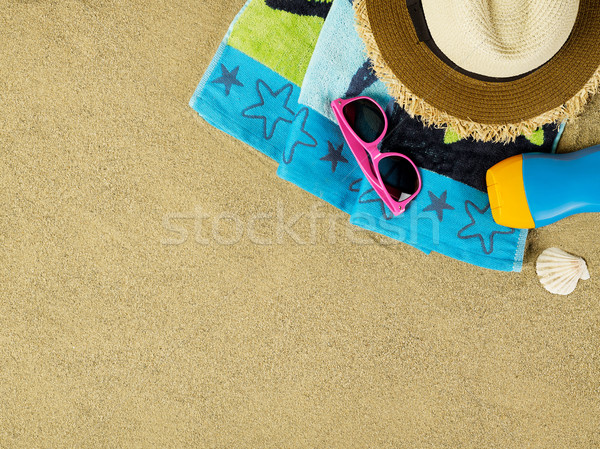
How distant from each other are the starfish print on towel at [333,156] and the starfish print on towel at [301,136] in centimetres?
3

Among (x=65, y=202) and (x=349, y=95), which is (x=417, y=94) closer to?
(x=349, y=95)

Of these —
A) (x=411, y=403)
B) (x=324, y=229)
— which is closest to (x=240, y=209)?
(x=324, y=229)

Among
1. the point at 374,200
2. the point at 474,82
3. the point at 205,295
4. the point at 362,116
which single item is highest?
the point at 474,82

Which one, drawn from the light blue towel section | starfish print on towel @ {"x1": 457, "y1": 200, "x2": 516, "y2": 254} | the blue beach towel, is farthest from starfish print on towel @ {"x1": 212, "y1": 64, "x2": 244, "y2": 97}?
starfish print on towel @ {"x1": 457, "y1": 200, "x2": 516, "y2": 254}

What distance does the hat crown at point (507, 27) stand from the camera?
55 centimetres

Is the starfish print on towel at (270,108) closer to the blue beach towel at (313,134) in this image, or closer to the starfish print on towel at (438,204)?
the blue beach towel at (313,134)

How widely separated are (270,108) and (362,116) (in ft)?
0.60

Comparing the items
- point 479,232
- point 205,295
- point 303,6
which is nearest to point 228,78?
point 303,6

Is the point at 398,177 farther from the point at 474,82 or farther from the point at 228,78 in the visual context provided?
the point at 228,78

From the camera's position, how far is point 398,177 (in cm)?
75

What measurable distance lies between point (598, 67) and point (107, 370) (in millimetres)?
1041

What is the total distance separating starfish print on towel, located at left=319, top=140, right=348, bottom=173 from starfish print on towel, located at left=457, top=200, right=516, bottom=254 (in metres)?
0.26

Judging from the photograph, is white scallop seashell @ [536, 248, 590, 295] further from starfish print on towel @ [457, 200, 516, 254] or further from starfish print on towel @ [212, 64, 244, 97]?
starfish print on towel @ [212, 64, 244, 97]

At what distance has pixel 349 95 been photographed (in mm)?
755
